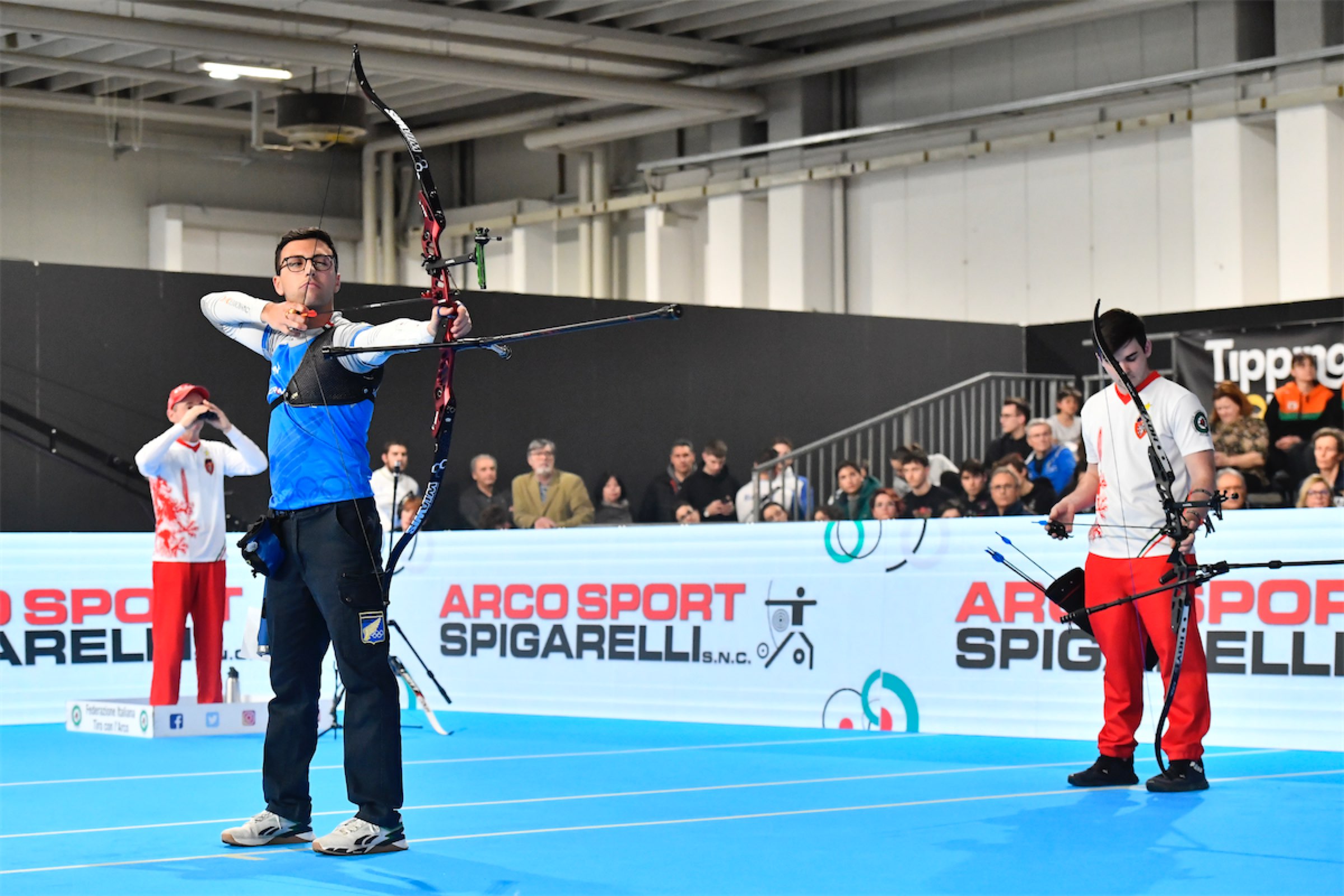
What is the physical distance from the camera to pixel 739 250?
60.8 ft

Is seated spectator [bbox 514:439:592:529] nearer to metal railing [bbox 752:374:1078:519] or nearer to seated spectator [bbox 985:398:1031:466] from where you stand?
metal railing [bbox 752:374:1078:519]

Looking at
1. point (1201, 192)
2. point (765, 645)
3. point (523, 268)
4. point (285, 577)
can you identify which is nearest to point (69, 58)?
point (523, 268)

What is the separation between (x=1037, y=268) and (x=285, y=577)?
13224mm

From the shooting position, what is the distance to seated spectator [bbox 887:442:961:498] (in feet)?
37.5

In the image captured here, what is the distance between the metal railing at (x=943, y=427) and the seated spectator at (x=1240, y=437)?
10.1 feet

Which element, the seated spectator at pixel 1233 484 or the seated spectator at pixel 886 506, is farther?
the seated spectator at pixel 886 506

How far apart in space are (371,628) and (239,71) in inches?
451

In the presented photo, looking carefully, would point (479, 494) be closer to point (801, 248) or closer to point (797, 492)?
point (797, 492)

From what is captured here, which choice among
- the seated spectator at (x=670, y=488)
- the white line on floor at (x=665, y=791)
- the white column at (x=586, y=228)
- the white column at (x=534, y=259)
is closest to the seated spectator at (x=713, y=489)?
the seated spectator at (x=670, y=488)

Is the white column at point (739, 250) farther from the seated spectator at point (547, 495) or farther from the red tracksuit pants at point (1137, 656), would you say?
the red tracksuit pants at point (1137, 656)

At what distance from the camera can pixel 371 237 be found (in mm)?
21172

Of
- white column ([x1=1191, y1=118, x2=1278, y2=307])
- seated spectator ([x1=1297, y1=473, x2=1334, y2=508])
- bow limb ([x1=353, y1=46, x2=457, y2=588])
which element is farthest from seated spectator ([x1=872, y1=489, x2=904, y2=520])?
bow limb ([x1=353, y1=46, x2=457, y2=588])

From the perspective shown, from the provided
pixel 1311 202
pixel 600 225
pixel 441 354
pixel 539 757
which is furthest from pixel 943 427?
pixel 441 354

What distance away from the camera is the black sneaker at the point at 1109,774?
5.81m
